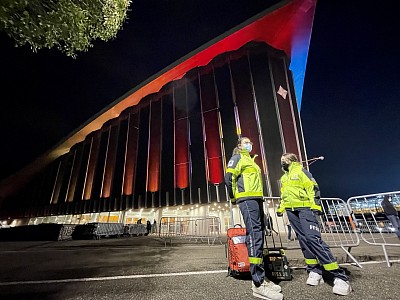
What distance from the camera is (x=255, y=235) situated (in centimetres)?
211

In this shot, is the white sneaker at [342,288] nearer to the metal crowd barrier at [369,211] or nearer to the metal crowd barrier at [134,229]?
the metal crowd barrier at [369,211]

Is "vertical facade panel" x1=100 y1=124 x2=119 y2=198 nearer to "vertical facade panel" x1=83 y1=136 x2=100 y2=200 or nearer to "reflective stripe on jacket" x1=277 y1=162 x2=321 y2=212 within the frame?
"vertical facade panel" x1=83 y1=136 x2=100 y2=200

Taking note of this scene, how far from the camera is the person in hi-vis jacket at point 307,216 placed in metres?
2.10

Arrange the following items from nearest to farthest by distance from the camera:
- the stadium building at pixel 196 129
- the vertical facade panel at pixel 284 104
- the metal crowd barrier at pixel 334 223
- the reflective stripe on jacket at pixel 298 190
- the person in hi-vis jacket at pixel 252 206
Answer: the person in hi-vis jacket at pixel 252 206
the reflective stripe on jacket at pixel 298 190
the metal crowd barrier at pixel 334 223
the vertical facade panel at pixel 284 104
the stadium building at pixel 196 129

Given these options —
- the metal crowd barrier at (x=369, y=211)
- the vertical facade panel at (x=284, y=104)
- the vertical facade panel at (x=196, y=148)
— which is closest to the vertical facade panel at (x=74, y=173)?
the vertical facade panel at (x=196, y=148)

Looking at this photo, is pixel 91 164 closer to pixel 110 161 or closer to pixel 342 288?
pixel 110 161

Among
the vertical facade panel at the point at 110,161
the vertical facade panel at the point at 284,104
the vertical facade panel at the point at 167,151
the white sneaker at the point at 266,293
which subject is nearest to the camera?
the white sneaker at the point at 266,293

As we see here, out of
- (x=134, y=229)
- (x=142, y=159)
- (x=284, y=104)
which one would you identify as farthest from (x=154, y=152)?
(x=284, y=104)

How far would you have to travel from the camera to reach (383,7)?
62.8 feet

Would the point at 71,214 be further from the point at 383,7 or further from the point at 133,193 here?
the point at 383,7

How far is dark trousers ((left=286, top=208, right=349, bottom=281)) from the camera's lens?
2070 millimetres

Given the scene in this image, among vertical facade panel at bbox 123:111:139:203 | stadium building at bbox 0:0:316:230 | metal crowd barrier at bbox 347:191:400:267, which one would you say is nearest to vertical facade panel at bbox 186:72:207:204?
stadium building at bbox 0:0:316:230

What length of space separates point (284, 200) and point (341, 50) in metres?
32.5

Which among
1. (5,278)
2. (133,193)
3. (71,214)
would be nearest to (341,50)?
(133,193)
